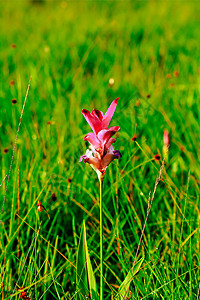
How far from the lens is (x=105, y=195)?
135 cm

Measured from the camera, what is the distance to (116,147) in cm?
159

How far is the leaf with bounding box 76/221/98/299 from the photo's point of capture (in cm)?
90

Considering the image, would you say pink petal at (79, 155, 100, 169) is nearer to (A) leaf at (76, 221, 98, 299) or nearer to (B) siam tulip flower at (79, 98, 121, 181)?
(B) siam tulip flower at (79, 98, 121, 181)

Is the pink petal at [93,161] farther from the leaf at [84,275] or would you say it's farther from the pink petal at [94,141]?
the leaf at [84,275]

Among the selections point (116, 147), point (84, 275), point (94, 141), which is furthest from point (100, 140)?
point (116, 147)

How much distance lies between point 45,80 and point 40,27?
1963 millimetres

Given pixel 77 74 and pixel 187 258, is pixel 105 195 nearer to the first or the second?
pixel 187 258

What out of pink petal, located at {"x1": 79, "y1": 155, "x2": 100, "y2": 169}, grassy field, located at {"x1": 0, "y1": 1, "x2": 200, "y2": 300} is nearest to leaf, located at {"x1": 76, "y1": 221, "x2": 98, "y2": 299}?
grassy field, located at {"x1": 0, "y1": 1, "x2": 200, "y2": 300}

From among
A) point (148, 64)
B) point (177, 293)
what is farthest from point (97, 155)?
point (148, 64)

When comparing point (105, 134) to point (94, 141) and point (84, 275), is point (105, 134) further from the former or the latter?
point (84, 275)

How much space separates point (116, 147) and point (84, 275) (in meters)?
0.77

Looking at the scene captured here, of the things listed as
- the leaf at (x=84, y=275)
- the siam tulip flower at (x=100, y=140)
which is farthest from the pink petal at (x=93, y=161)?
the leaf at (x=84, y=275)

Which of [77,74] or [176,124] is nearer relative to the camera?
[176,124]

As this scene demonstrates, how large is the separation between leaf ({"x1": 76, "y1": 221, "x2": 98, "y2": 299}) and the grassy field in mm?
54
